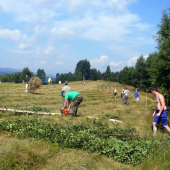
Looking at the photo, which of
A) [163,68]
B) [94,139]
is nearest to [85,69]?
[163,68]

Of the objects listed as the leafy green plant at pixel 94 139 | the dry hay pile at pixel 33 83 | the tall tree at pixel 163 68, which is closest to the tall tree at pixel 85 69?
the dry hay pile at pixel 33 83

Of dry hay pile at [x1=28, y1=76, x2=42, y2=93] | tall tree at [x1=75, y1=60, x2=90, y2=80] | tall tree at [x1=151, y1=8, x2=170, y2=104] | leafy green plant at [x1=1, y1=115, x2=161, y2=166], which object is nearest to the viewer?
leafy green plant at [x1=1, y1=115, x2=161, y2=166]

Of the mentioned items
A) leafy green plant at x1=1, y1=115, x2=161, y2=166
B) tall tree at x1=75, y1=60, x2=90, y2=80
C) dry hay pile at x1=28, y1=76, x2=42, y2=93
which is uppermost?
tall tree at x1=75, y1=60, x2=90, y2=80

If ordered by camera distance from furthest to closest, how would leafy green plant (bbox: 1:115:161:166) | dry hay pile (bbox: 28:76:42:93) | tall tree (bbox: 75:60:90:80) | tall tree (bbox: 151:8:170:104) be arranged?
tall tree (bbox: 75:60:90:80) → dry hay pile (bbox: 28:76:42:93) → tall tree (bbox: 151:8:170:104) → leafy green plant (bbox: 1:115:161:166)

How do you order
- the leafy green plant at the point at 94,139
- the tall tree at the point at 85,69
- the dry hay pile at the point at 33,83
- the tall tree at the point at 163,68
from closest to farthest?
the leafy green plant at the point at 94,139 < the tall tree at the point at 163,68 < the dry hay pile at the point at 33,83 < the tall tree at the point at 85,69

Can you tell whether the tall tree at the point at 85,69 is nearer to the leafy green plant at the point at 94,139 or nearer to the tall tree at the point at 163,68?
the tall tree at the point at 163,68

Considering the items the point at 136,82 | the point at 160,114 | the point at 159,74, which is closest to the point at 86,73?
the point at 136,82

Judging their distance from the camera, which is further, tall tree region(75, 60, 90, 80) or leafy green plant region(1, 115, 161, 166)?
tall tree region(75, 60, 90, 80)

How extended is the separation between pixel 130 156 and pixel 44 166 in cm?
220

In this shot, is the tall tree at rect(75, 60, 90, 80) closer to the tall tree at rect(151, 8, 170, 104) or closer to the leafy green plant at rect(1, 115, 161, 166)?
the tall tree at rect(151, 8, 170, 104)

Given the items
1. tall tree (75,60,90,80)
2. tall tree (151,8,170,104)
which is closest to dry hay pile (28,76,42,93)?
tall tree (151,8,170,104)

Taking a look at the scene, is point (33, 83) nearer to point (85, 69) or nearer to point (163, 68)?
point (163, 68)

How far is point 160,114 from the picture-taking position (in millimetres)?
6949

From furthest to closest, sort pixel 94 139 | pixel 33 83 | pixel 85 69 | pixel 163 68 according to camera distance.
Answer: pixel 85 69, pixel 33 83, pixel 163 68, pixel 94 139
